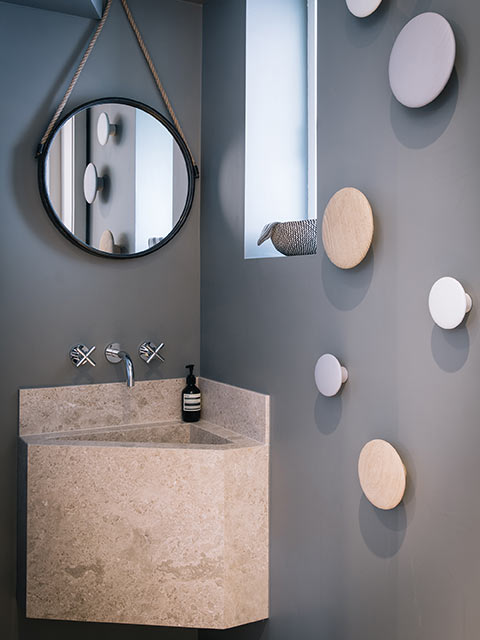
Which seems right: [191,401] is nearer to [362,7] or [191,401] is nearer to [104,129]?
[104,129]

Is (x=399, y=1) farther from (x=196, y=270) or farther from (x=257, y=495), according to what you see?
(x=257, y=495)

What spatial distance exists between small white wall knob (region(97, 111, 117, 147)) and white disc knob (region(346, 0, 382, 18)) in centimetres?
94

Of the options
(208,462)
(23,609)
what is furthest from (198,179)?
(23,609)

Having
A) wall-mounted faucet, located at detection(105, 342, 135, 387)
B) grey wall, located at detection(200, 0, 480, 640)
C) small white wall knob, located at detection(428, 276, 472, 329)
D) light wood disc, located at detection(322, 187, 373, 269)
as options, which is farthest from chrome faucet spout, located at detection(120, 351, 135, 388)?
small white wall knob, located at detection(428, 276, 472, 329)

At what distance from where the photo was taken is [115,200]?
2100mm

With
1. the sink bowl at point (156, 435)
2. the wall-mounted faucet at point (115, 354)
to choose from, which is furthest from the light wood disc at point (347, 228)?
the wall-mounted faucet at point (115, 354)

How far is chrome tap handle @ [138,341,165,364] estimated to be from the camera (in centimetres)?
218

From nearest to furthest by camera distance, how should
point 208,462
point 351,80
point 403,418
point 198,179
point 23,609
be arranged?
point 403,418 → point 351,80 → point 208,462 → point 23,609 → point 198,179

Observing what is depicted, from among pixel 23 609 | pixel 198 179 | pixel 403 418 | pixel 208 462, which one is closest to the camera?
pixel 403 418

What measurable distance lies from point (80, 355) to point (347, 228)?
1049mm

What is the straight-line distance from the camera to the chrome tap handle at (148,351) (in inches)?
85.9

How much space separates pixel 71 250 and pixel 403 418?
1261 millimetres

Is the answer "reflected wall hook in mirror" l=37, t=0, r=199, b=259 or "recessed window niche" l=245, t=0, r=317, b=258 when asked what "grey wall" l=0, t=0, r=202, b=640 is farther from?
"recessed window niche" l=245, t=0, r=317, b=258

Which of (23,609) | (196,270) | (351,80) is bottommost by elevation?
(23,609)
